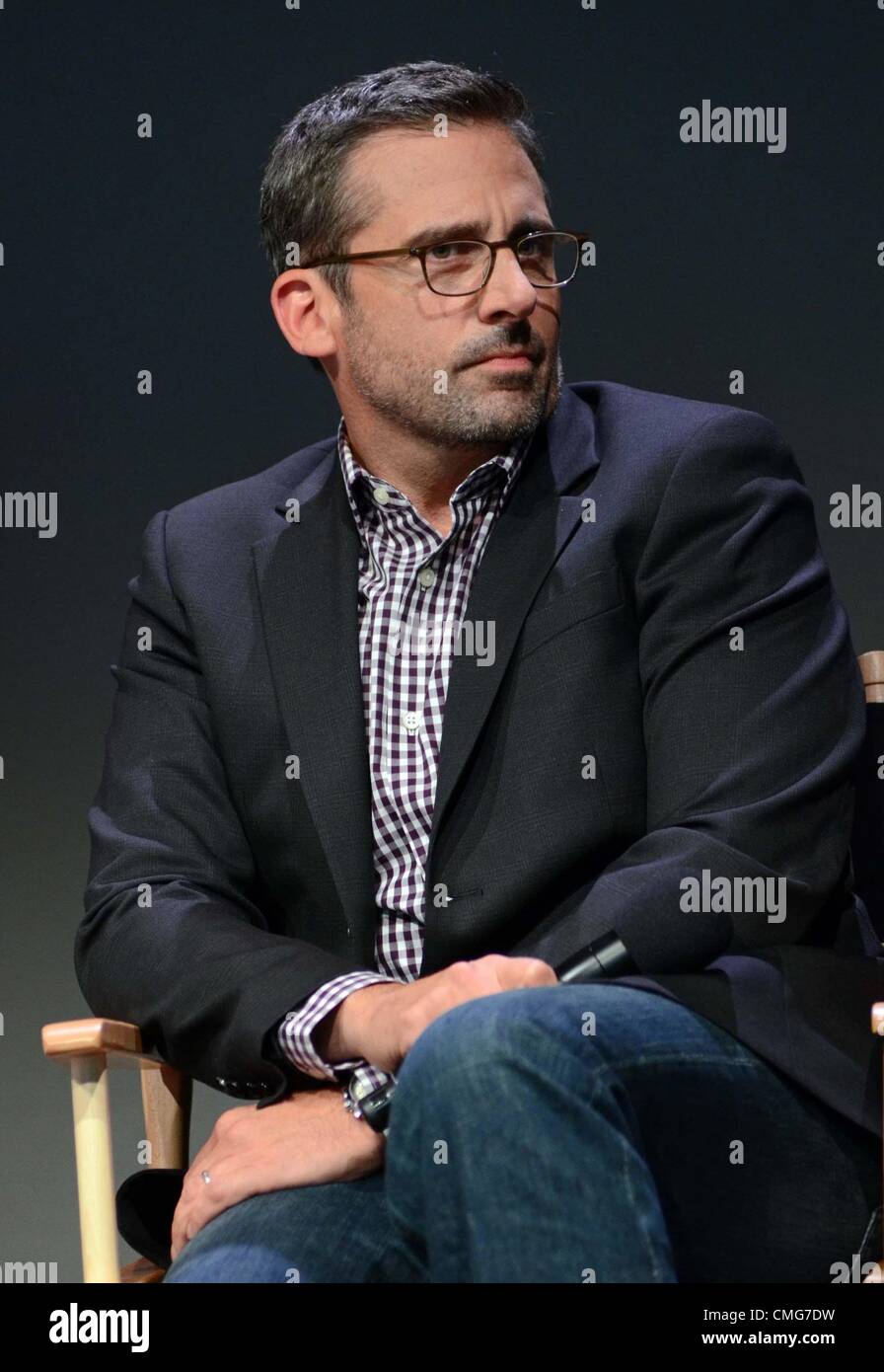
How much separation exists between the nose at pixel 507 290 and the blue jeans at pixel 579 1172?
0.83 m

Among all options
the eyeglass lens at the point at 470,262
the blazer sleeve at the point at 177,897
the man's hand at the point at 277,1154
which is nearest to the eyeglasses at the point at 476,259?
the eyeglass lens at the point at 470,262

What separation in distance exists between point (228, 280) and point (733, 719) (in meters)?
1.42

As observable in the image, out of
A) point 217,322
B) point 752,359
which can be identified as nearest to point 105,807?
point 217,322

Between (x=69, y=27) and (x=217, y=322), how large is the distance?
534 millimetres

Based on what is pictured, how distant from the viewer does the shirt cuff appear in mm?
1685

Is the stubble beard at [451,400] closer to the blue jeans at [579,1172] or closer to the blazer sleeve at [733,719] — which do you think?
the blazer sleeve at [733,719]

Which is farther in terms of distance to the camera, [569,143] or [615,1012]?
[569,143]

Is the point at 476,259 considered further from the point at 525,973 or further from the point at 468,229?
the point at 525,973

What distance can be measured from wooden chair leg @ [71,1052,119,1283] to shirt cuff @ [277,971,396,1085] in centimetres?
21

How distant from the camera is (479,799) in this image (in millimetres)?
1893

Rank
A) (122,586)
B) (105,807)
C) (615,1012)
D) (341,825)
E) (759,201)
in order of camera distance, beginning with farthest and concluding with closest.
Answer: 1. (122,586)
2. (759,201)
3. (105,807)
4. (341,825)
5. (615,1012)

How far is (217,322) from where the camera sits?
9.33ft

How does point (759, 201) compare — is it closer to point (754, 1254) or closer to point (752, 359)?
point (752, 359)

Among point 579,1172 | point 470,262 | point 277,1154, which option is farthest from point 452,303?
point 579,1172
